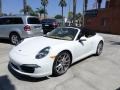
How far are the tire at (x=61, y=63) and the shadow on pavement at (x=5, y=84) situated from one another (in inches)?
48.3

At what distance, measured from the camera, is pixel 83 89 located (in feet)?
14.9

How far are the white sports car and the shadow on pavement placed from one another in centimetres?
Result: 36

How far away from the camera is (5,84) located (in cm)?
471

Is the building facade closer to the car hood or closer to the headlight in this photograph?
the car hood

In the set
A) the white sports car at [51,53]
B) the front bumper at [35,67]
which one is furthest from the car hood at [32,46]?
the front bumper at [35,67]

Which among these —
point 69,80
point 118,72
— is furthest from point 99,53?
point 69,80

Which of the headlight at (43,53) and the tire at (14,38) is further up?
the headlight at (43,53)

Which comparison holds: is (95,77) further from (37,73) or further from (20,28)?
(20,28)

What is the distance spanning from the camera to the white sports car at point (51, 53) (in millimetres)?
4758

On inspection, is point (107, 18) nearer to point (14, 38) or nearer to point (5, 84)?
point (14, 38)

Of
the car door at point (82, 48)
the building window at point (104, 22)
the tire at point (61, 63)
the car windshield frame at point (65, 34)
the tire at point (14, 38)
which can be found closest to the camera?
the tire at point (61, 63)

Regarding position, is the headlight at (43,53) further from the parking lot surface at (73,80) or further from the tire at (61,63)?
the parking lot surface at (73,80)

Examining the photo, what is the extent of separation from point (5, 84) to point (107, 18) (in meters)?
20.6

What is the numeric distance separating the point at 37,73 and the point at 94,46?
11.0 ft
